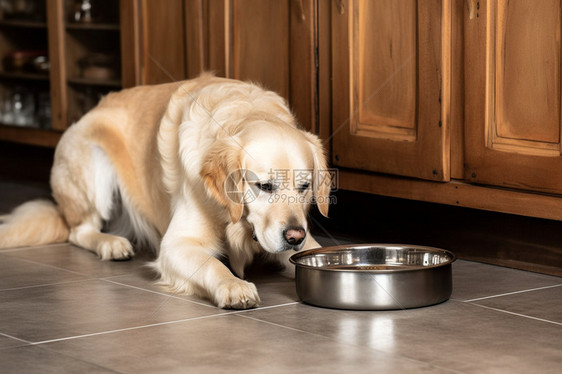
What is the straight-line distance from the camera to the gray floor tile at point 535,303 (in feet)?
8.28

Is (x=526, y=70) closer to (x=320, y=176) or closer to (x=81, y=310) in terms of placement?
(x=320, y=176)

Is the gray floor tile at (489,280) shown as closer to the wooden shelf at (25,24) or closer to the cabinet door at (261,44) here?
the cabinet door at (261,44)

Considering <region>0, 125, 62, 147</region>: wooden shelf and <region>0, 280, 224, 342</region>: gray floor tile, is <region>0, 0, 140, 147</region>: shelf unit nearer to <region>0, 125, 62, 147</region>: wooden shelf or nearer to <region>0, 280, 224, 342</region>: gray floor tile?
<region>0, 125, 62, 147</region>: wooden shelf

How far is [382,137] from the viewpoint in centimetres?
344

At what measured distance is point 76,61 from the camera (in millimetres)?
5070

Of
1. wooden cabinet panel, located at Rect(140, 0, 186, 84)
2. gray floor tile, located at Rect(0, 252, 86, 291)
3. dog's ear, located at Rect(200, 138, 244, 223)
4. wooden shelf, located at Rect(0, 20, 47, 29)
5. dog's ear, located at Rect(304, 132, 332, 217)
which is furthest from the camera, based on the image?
wooden shelf, located at Rect(0, 20, 47, 29)

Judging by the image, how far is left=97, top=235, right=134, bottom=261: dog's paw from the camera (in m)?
3.46

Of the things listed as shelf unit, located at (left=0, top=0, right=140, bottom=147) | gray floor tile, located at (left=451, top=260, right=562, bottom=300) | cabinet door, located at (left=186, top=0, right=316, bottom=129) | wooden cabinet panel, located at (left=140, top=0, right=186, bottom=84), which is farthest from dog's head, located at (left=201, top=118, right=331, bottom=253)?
shelf unit, located at (left=0, top=0, right=140, bottom=147)

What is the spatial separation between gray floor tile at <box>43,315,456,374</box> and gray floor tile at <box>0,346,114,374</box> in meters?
0.03

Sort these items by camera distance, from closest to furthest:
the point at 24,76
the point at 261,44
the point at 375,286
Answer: the point at 375,286
the point at 261,44
the point at 24,76

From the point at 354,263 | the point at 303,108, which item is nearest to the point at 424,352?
the point at 354,263

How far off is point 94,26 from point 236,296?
271cm

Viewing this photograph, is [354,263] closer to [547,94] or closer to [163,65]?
[547,94]

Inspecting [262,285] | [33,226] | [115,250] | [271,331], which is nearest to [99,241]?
[115,250]
